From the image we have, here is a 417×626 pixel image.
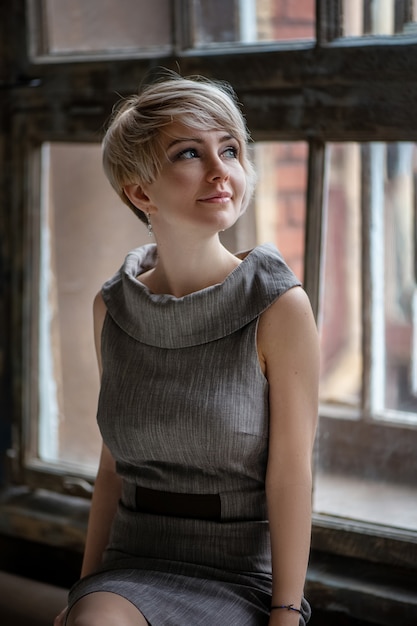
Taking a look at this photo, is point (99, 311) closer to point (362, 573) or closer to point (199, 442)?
point (199, 442)

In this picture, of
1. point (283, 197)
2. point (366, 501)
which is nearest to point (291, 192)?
point (283, 197)

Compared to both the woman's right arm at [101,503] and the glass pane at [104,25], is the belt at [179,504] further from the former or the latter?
the glass pane at [104,25]

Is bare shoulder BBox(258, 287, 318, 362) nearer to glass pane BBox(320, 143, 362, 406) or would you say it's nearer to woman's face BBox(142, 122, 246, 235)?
woman's face BBox(142, 122, 246, 235)

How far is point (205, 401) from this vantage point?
62.1 inches

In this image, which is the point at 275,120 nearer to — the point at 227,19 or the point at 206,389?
the point at 227,19

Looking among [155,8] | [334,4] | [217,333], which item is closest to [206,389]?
[217,333]

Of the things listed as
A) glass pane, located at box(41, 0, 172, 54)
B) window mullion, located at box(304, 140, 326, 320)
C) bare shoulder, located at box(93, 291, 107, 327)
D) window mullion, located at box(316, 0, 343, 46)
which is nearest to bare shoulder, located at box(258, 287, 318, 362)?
window mullion, located at box(304, 140, 326, 320)

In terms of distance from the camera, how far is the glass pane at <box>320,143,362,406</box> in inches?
71.5

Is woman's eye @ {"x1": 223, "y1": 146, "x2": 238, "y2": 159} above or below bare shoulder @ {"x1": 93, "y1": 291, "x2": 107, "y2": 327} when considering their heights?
above

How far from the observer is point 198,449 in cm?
159

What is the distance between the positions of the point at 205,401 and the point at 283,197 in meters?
0.55

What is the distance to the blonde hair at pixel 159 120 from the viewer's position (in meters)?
1.55

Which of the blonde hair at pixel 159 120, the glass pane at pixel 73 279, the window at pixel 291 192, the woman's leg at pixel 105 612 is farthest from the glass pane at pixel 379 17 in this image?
the woman's leg at pixel 105 612

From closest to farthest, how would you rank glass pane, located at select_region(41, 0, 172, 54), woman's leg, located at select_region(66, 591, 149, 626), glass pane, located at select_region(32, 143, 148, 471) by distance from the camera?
woman's leg, located at select_region(66, 591, 149, 626)
glass pane, located at select_region(41, 0, 172, 54)
glass pane, located at select_region(32, 143, 148, 471)
